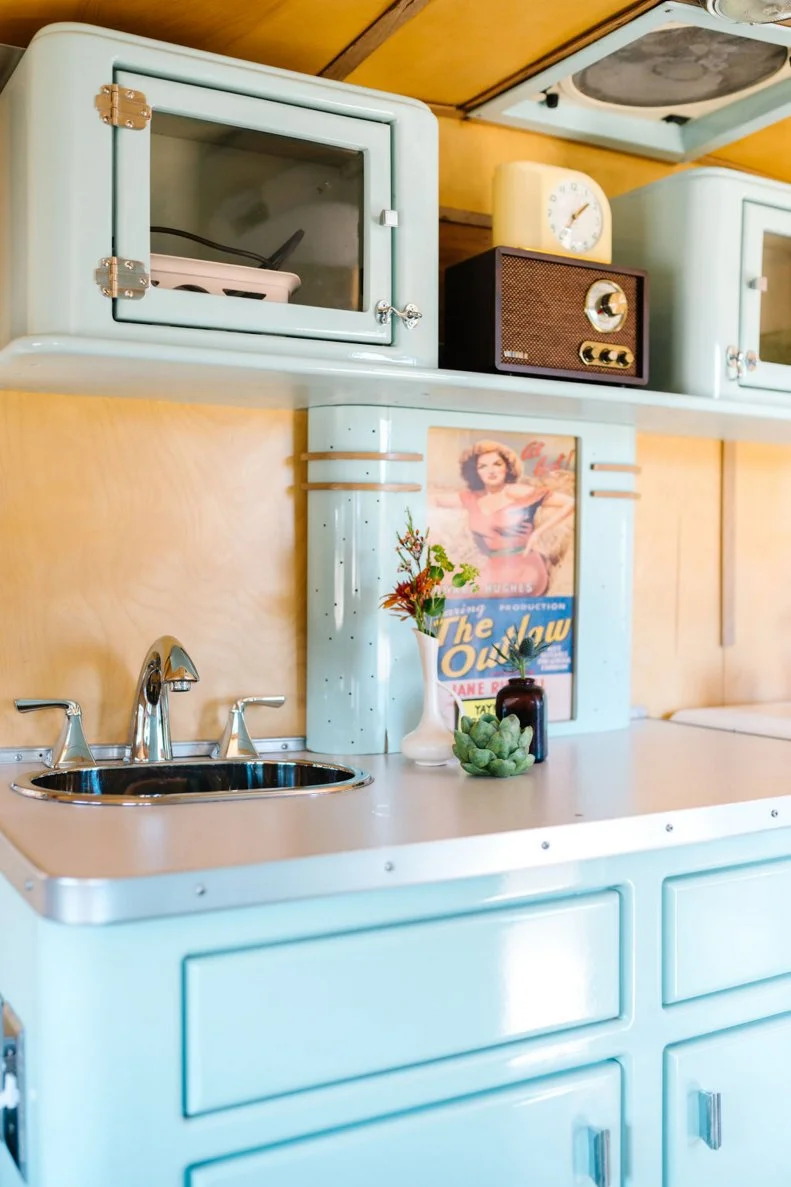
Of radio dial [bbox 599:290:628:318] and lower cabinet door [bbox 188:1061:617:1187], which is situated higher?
radio dial [bbox 599:290:628:318]

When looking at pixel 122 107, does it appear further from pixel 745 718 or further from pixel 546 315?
pixel 745 718

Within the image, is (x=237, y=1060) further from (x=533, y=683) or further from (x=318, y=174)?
(x=318, y=174)

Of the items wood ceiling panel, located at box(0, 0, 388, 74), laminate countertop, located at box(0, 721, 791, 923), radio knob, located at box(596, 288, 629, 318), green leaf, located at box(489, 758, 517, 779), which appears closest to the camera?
laminate countertop, located at box(0, 721, 791, 923)

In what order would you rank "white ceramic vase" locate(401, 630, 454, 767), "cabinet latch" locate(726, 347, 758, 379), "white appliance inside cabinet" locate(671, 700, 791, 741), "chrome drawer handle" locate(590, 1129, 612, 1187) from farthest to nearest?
"white appliance inside cabinet" locate(671, 700, 791, 741) → "cabinet latch" locate(726, 347, 758, 379) → "white ceramic vase" locate(401, 630, 454, 767) → "chrome drawer handle" locate(590, 1129, 612, 1187)

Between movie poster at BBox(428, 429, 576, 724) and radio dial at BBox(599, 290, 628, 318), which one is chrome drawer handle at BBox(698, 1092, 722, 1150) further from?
→ radio dial at BBox(599, 290, 628, 318)

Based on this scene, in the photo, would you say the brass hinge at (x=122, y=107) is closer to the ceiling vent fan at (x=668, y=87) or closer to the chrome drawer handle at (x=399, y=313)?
the chrome drawer handle at (x=399, y=313)

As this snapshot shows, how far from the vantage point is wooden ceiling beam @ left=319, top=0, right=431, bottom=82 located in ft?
5.47

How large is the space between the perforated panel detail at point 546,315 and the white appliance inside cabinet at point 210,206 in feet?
0.51

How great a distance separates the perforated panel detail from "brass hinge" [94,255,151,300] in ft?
1.97

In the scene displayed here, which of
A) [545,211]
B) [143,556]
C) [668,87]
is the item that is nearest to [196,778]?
[143,556]

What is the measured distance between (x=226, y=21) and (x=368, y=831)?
47.6 inches

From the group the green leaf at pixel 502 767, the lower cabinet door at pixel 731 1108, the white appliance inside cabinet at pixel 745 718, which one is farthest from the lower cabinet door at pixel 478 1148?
the white appliance inside cabinet at pixel 745 718

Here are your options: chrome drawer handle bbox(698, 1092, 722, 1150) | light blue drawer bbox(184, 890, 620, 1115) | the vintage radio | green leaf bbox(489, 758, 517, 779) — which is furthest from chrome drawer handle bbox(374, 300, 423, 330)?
chrome drawer handle bbox(698, 1092, 722, 1150)

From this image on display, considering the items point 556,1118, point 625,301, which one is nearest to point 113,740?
point 556,1118
